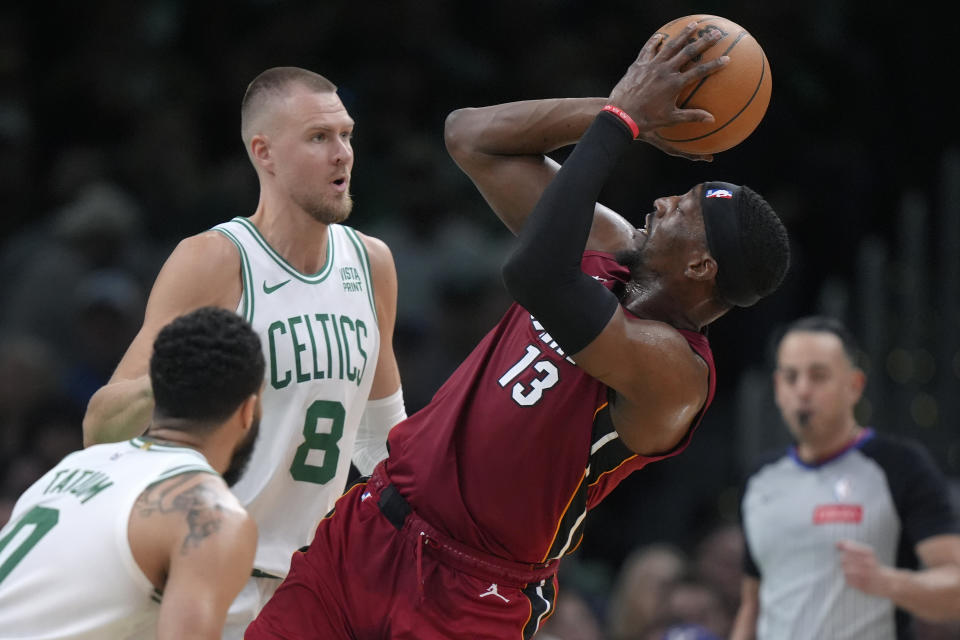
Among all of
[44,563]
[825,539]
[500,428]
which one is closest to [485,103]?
[825,539]

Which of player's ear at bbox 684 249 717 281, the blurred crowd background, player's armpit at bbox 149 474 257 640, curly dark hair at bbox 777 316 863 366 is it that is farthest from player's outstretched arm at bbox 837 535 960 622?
player's armpit at bbox 149 474 257 640

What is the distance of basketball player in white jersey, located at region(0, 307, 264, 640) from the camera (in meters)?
3.23

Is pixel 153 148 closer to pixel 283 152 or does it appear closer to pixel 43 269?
pixel 43 269

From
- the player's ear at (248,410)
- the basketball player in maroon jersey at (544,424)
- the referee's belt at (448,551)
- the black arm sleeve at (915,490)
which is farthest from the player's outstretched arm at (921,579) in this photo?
the player's ear at (248,410)

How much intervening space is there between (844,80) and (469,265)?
3.60 meters

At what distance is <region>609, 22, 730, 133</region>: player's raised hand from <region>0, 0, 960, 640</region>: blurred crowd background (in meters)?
4.21

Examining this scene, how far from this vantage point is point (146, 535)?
3.27 m

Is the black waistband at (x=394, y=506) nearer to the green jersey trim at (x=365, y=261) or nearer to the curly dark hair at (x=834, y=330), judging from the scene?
the green jersey trim at (x=365, y=261)

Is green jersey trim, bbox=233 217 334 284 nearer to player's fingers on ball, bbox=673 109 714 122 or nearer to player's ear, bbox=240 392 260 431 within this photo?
player's ear, bbox=240 392 260 431

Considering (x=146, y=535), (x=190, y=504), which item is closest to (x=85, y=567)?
(x=146, y=535)

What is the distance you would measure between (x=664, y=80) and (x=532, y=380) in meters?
0.91

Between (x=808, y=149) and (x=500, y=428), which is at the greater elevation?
(x=808, y=149)

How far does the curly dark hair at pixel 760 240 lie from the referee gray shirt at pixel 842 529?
2396 mm

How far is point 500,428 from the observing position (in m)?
3.86
